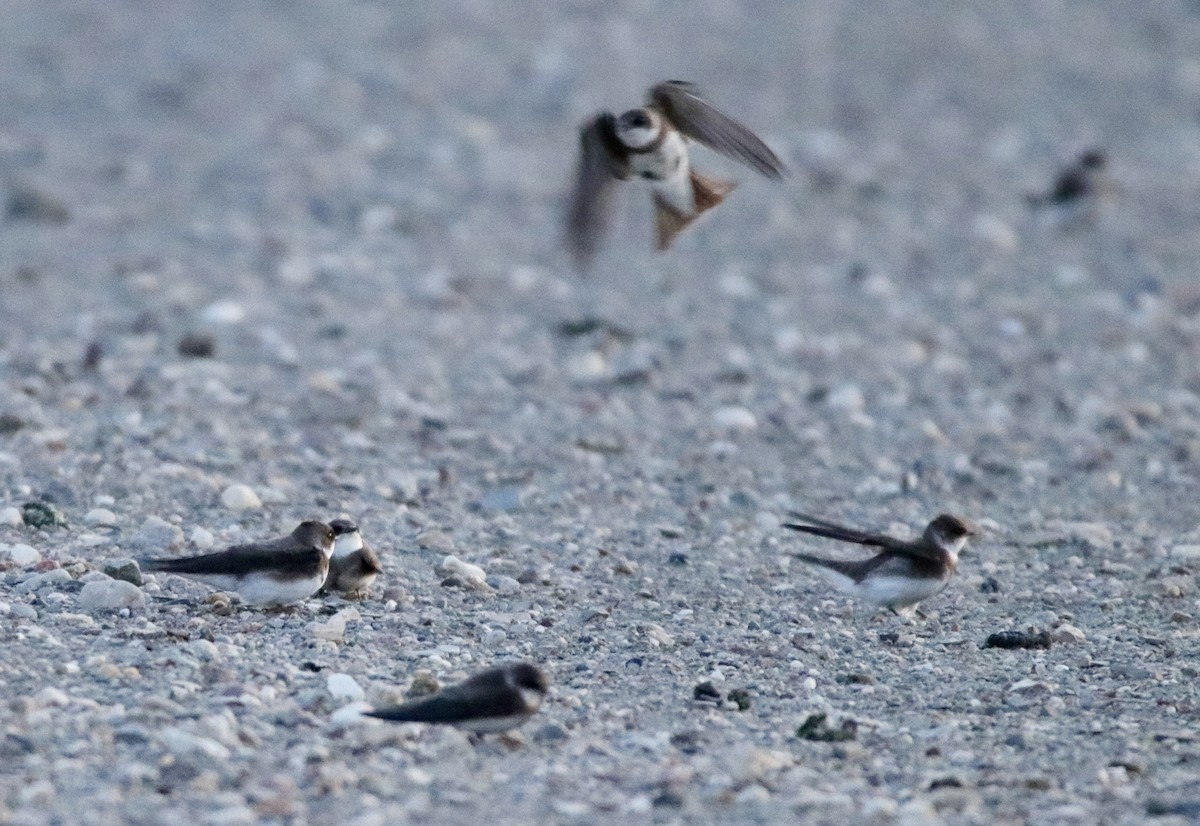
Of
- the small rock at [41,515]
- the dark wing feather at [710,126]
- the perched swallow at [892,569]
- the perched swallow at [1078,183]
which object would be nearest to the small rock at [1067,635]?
the perched swallow at [892,569]

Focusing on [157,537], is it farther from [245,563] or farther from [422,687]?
[422,687]

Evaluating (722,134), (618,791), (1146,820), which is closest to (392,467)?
(722,134)

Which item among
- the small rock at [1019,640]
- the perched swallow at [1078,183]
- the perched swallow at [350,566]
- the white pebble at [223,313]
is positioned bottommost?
the perched swallow at [350,566]

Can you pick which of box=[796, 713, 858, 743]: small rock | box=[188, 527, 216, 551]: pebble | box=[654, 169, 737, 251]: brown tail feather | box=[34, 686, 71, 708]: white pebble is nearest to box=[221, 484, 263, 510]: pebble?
box=[188, 527, 216, 551]: pebble

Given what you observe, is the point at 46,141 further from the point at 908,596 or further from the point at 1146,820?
the point at 1146,820

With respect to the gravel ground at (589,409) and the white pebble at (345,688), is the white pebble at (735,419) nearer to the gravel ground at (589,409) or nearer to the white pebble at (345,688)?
the gravel ground at (589,409)
